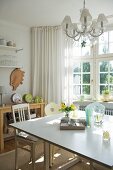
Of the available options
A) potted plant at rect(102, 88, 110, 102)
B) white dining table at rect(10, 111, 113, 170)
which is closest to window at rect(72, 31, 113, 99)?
potted plant at rect(102, 88, 110, 102)

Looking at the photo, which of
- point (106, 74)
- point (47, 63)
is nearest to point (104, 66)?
point (106, 74)

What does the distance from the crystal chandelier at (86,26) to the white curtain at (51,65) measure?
1.74m

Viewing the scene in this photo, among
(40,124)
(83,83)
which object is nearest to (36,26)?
(83,83)

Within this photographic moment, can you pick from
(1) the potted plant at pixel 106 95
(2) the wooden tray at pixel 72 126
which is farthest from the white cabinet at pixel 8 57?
(2) the wooden tray at pixel 72 126

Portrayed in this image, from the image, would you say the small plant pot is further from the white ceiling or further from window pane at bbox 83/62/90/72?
the white ceiling

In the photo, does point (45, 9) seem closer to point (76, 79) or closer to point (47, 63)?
point (47, 63)

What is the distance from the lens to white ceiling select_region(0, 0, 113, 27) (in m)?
2.88

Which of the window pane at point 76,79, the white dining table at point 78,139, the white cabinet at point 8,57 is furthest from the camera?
the window pane at point 76,79

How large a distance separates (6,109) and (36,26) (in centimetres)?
203

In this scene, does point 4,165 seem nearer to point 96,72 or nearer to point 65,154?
point 65,154

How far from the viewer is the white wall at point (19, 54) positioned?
12.9 ft

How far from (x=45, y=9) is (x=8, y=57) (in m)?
1.35

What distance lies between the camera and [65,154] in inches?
122

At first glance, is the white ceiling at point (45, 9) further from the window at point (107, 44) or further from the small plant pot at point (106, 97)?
the small plant pot at point (106, 97)
